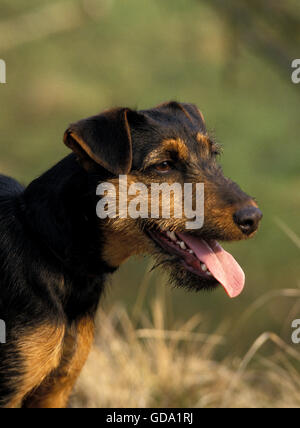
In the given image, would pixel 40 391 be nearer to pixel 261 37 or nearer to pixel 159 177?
pixel 159 177

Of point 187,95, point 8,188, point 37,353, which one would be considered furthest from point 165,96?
point 37,353

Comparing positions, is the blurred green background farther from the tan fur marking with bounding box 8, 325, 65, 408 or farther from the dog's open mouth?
the tan fur marking with bounding box 8, 325, 65, 408

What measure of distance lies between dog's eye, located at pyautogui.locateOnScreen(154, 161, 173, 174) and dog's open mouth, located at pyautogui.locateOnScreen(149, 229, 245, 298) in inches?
12.4

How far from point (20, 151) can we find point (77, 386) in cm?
736

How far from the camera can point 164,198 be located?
3791mm

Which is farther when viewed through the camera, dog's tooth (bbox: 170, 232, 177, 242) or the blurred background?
the blurred background

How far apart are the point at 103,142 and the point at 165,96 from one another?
995 centimetres

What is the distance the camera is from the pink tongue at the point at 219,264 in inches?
147

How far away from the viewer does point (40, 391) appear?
4117 millimetres

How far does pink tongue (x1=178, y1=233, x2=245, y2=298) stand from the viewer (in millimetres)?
3734

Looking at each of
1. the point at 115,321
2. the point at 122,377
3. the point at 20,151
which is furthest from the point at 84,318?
the point at 20,151

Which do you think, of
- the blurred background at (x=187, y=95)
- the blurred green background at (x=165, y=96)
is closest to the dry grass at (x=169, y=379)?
the blurred background at (x=187, y=95)

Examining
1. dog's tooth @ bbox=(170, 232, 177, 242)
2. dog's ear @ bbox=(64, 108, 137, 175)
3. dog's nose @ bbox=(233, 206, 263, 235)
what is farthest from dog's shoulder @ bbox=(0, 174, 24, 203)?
dog's nose @ bbox=(233, 206, 263, 235)

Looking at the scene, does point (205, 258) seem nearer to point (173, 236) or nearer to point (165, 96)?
point (173, 236)
